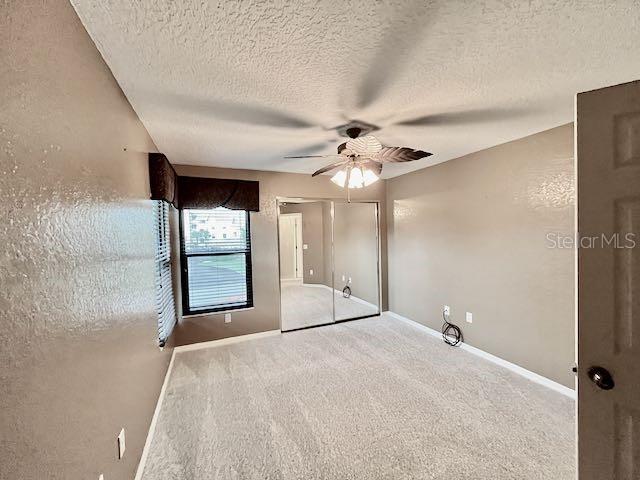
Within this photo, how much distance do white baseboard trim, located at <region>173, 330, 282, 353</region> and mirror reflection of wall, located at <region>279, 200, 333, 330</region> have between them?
0.25 metres

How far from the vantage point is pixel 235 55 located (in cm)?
133

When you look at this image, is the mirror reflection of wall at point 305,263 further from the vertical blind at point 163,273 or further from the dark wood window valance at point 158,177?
the dark wood window valance at point 158,177

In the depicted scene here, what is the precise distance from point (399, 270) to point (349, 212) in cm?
126

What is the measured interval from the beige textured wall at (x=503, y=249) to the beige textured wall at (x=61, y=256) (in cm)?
330

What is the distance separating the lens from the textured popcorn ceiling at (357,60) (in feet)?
3.58

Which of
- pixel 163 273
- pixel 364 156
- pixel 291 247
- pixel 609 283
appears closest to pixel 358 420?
pixel 609 283

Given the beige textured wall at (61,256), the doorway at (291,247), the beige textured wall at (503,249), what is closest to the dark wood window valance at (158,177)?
the beige textured wall at (61,256)

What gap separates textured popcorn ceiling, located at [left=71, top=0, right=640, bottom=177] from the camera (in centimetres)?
109

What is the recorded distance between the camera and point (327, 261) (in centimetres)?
452

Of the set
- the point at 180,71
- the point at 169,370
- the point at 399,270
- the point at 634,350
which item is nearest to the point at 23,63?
the point at 180,71

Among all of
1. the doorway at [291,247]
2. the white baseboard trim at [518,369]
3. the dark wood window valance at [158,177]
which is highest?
the dark wood window valance at [158,177]

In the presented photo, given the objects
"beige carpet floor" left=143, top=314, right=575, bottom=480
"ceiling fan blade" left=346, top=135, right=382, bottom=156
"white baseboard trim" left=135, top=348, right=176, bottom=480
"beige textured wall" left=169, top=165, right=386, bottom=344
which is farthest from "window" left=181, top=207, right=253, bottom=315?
"ceiling fan blade" left=346, top=135, right=382, bottom=156

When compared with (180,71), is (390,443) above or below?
below

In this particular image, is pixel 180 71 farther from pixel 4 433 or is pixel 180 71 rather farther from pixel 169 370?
pixel 169 370
